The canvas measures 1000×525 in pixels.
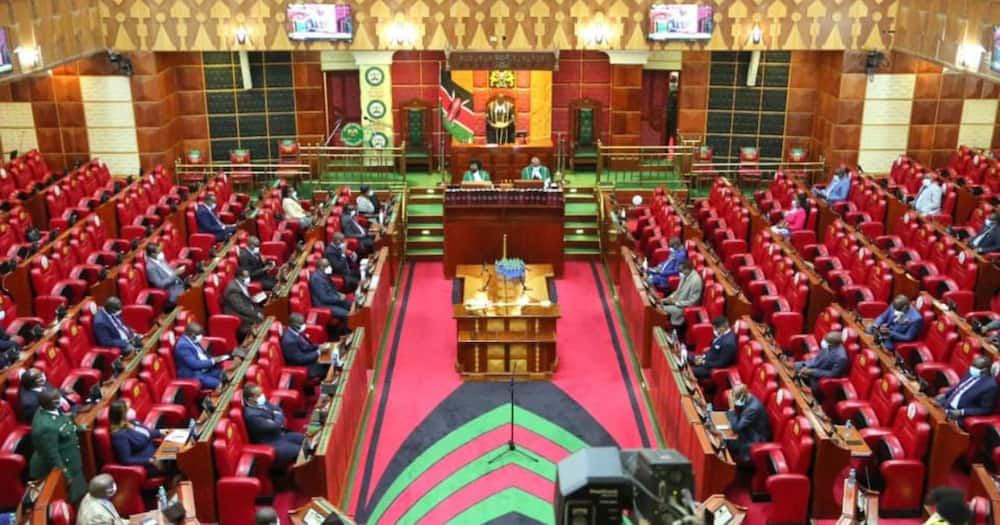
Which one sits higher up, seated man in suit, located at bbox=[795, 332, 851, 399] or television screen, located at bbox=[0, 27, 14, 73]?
television screen, located at bbox=[0, 27, 14, 73]

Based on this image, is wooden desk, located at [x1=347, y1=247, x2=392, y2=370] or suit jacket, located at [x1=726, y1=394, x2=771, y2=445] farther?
wooden desk, located at [x1=347, y1=247, x2=392, y2=370]

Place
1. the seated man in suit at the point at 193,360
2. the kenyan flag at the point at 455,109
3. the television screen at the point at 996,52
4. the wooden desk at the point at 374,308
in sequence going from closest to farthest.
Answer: the seated man in suit at the point at 193,360, the wooden desk at the point at 374,308, the television screen at the point at 996,52, the kenyan flag at the point at 455,109

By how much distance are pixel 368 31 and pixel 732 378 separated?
10652 millimetres

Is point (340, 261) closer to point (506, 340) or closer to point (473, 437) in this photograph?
point (506, 340)

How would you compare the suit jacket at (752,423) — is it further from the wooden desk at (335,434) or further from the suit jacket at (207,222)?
the suit jacket at (207,222)

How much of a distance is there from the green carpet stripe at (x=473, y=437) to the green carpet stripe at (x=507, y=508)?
77cm

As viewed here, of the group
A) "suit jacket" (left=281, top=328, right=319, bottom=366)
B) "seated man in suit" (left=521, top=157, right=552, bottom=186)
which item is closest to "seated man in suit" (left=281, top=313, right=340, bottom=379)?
"suit jacket" (left=281, top=328, right=319, bottom=366)

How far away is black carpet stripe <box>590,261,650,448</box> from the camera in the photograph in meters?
10.3

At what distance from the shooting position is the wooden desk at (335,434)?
8.15 meters

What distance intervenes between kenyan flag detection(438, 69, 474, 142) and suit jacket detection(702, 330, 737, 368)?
8.78 metres

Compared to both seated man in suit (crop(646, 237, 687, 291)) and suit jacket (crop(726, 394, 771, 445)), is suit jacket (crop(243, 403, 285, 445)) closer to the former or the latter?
suit jacket (crop(726, 394, 771, 445))

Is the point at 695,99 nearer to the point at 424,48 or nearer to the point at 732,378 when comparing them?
the point at 424,48

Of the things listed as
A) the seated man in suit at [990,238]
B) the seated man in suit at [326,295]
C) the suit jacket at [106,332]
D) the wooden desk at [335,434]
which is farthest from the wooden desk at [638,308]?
the suit jacket at [106,332]

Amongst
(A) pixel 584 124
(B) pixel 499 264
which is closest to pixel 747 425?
(B) pixel 499 264
